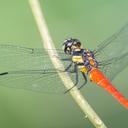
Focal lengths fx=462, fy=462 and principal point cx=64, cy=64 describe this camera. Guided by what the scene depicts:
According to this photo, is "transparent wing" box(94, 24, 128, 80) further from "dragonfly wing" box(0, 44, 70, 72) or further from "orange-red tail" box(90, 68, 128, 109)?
"dragonfly wing" box(0, 44, 70, 72)

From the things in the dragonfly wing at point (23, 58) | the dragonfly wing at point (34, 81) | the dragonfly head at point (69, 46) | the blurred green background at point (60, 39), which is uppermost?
the blurred green background at point (60, 39)

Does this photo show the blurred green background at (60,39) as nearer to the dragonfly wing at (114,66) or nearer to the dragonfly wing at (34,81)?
the dragonfly wing at (114,66)

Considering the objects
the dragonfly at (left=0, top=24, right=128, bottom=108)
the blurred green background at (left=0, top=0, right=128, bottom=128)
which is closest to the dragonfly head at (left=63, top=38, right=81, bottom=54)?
the dragonfly at (left=0, top=24, right=128, bottom=108)

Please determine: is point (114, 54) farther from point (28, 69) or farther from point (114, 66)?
point (28, 69)

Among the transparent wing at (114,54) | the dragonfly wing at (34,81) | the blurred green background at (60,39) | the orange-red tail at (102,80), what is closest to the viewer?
the dragonfly wing at (34,81)

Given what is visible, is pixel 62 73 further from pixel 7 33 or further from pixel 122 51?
pixel 7 33

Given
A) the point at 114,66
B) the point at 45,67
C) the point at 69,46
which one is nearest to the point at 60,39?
the point at 69,46

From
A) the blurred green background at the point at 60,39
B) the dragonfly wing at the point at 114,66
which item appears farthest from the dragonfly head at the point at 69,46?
the blurred green background at the point at 60,39

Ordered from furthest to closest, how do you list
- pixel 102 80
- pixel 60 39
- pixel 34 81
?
pixel 60 39 → pixel 102 80 → pixel 34 81
